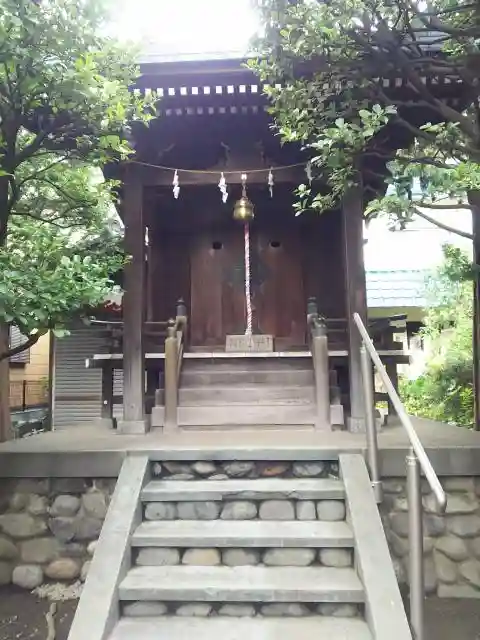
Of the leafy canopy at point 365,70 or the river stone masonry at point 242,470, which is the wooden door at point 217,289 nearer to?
the leafy canopy at point 365,70

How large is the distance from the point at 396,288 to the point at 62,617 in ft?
32.7

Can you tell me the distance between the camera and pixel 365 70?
4121 mm

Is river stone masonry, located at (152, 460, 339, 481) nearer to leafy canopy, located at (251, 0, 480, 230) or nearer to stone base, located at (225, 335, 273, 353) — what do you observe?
leafy canopy, located at (251, 0, 480, 230)

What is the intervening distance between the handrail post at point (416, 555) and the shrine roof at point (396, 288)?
29.6ft

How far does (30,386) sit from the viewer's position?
14.9 m

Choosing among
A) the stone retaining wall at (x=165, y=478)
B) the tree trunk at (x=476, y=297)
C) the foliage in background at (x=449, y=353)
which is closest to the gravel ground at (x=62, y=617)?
the stone retaining wall at (x=165, y=478)

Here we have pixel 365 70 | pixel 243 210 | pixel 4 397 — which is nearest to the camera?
pixel 365 70

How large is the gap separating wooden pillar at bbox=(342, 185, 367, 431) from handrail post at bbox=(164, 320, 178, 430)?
1.95 meters

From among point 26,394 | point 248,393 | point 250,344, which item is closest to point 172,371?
point 248,393

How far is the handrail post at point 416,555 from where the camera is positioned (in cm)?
274

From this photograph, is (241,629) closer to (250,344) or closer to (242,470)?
(242,470)

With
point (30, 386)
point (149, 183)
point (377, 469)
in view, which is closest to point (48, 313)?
point (377, 469)

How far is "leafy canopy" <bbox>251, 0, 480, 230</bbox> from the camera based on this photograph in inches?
150

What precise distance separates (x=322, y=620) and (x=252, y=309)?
5.10 meters
